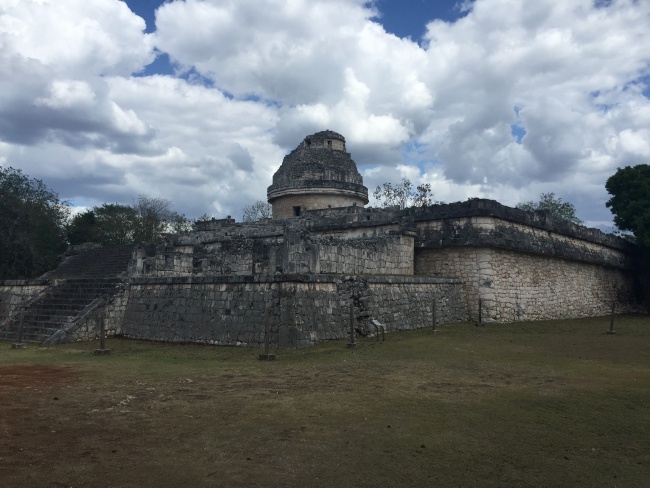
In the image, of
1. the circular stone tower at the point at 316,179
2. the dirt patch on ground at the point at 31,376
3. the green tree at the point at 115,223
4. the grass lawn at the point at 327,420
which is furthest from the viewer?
the green tree at the point at 115,223

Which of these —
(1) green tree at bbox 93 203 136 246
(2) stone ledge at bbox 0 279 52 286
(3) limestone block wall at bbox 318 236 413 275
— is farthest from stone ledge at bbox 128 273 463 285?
(1) green tree at bbox 93 203 136 246

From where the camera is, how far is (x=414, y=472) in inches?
172

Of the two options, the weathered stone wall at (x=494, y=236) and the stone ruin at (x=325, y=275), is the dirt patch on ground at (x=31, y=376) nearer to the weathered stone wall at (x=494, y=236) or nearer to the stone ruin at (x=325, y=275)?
the stone ruin at (x=325, y=275)

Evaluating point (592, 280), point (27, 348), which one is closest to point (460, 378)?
point (27, 348)

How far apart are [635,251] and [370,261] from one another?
21167 millimetres

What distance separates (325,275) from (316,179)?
14.7 meters

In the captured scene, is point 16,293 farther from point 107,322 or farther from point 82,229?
point 82,229

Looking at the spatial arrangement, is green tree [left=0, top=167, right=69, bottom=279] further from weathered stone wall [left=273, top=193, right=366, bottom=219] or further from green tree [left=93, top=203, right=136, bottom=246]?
weathered stone wall [left=273, top=193, right=366, bottom=219]

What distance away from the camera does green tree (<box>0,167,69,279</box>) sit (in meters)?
28.7

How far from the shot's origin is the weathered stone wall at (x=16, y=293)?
16844 millimetres

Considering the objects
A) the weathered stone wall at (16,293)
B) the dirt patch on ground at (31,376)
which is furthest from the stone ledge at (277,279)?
the dirt patch on ground at (31,376)

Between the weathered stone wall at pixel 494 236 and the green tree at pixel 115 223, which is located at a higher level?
the green tree at pixel 115 223

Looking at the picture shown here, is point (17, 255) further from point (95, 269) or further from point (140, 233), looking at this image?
point (140, 233)

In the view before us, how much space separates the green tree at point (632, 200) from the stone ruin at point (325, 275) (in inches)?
55.4
